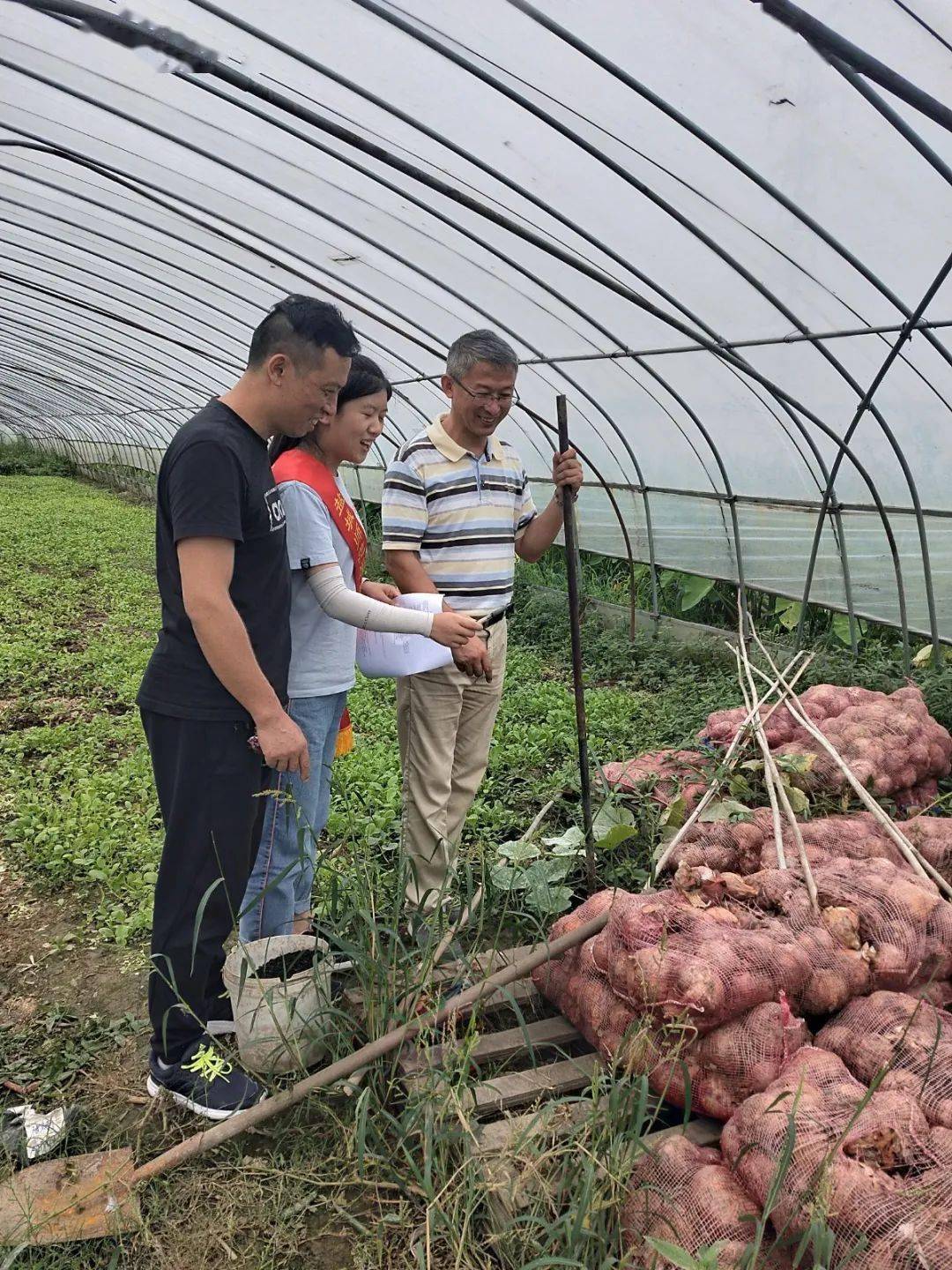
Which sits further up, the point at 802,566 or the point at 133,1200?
the point at 802,566

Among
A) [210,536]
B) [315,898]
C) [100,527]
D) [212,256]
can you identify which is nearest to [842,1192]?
[210,536]

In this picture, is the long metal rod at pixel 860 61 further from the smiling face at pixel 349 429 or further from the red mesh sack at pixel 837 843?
the red mesh sack at pixel 837 843

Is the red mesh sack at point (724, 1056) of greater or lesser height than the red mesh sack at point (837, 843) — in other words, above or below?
below

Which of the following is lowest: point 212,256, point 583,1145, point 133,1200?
point 133,1200

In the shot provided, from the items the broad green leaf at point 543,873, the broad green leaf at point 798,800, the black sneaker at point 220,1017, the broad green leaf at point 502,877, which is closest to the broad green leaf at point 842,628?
the broad green leaf at point 798,800

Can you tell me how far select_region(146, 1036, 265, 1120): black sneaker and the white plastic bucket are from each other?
76 mm

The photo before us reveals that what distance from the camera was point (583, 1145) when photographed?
7.06 feet

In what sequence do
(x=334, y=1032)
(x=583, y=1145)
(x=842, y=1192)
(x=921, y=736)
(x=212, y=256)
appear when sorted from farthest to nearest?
(x=212, y=256) < (x=921, y=736) < (x=334, y=1032) < (x=583, y=1145) < (x=842, y=1192)

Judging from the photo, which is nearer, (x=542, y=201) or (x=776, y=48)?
(x=776, y=48)

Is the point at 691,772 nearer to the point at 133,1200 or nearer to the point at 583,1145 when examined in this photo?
the point at 583,1145

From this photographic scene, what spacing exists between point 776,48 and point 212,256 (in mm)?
6593

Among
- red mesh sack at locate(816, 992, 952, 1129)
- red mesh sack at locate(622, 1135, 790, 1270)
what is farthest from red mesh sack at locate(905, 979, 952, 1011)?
red mesh sack at locate(622, 1135, 790, 1270)

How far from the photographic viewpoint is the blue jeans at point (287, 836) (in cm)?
288

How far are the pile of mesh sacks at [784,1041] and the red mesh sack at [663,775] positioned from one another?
99cm
